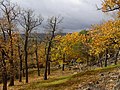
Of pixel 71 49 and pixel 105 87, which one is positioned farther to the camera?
pixel 71 49

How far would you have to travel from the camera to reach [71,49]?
102 m

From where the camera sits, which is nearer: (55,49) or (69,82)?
(69,82)

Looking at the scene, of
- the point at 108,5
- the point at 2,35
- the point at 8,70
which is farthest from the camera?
the point at 2,35

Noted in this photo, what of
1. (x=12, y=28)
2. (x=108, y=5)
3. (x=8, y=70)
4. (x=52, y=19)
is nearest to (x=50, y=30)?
(x=52, y=19)

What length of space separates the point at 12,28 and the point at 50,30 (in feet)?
37.8

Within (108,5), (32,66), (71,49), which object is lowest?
(32,66)

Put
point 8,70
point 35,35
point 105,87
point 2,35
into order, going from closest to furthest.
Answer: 1. point 105,87
2. point 8,70
3. point 2,35
4. point 35,35

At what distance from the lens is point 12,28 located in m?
49.5

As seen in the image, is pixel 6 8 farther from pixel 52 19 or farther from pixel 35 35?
pixel 35 35

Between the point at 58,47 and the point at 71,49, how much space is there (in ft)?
17.8

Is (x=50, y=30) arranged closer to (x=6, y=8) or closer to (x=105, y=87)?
(x=6, y=8)

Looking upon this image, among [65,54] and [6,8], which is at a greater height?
[6,8]

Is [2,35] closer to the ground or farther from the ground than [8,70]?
farther from the ground

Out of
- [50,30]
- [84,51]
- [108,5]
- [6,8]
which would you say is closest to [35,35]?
[50,30]
